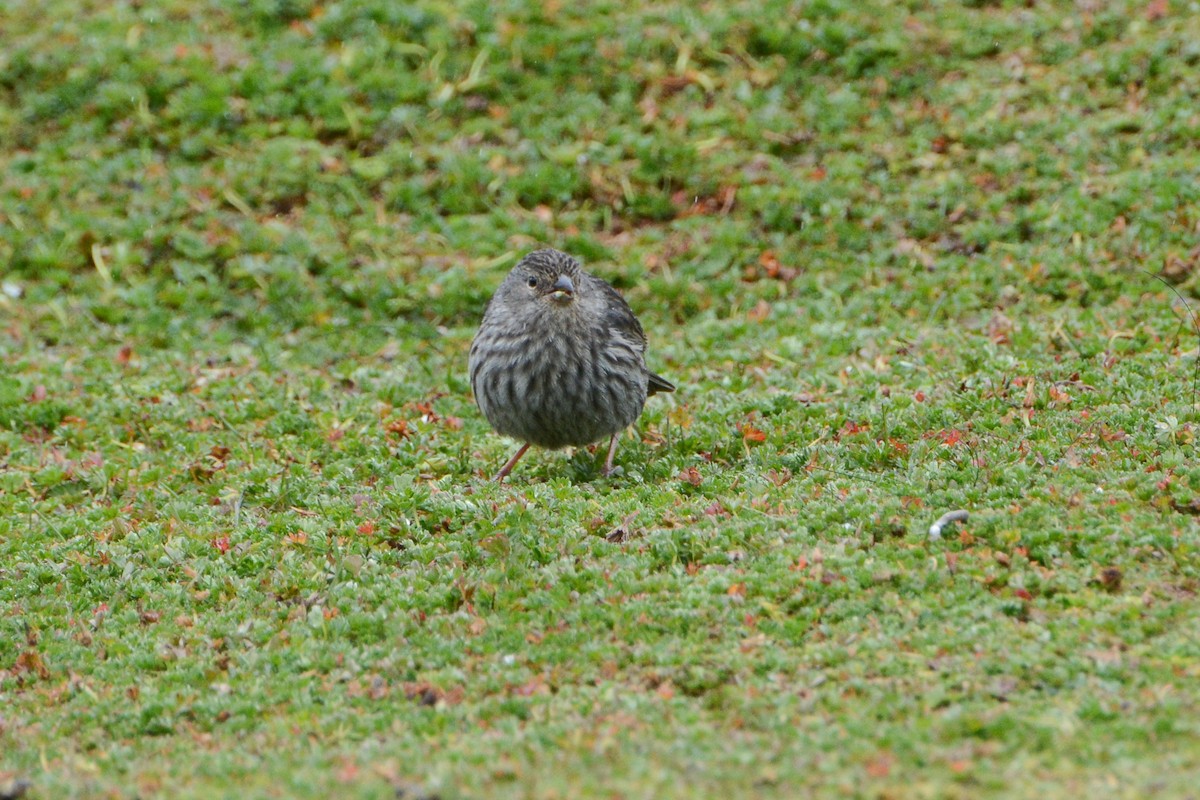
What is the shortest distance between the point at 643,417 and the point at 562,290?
3.90 feet

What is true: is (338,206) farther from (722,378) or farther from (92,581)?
(92,581)

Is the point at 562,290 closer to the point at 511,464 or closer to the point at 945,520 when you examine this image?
the point at 511,464

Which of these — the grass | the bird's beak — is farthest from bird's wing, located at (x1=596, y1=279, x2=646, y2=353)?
the grass

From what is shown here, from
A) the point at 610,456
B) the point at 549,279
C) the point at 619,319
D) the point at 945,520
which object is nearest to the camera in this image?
the point at 945,520

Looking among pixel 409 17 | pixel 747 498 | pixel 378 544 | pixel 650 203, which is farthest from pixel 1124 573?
pixel 409 17

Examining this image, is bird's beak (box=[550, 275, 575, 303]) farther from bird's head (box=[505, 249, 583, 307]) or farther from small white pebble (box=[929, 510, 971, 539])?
small white pebble (box=[929, 510, 971, 539])

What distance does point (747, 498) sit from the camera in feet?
23.1

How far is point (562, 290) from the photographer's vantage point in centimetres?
830

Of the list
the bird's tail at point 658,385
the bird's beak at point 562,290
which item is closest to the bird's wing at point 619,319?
the bird's tail at point 658,385

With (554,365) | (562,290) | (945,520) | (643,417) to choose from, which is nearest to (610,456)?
(554,365)

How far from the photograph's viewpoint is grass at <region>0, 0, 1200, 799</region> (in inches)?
209

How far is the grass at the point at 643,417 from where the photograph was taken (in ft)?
17.4

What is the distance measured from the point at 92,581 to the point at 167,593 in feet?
1.58

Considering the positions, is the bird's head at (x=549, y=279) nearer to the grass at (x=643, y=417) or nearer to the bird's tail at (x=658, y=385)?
the bird's tail at (x=658, y=385)
